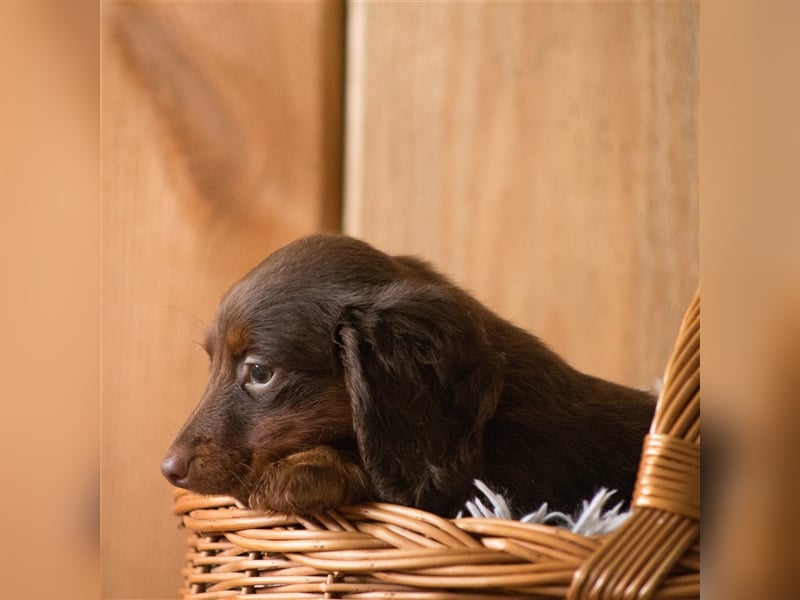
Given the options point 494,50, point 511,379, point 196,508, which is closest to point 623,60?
point 494,50

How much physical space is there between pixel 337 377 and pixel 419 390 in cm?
17

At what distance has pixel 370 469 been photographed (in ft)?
4.89

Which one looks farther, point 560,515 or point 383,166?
point 383,166

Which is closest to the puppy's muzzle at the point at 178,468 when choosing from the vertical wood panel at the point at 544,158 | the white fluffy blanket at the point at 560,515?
the white fluffy blanket at the point at 560,515

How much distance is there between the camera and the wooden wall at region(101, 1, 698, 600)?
2461 millimetres

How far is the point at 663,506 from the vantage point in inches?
48.6

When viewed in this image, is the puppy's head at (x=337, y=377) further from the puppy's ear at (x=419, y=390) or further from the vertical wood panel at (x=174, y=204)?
the vertical wood panel at (x=174, y=204)

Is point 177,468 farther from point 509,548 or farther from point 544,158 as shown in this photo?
point 544,158

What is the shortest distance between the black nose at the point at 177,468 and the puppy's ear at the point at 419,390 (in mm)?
318

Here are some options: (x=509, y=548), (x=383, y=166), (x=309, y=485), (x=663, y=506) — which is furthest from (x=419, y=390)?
(x=383, y=166)

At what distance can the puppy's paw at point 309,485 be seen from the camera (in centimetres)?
142

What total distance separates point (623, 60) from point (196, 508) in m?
1.65

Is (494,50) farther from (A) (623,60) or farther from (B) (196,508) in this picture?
(B) (196,508)

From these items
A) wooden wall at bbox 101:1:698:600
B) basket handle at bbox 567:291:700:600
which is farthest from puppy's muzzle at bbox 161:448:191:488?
wooden wall at bbox 101:1:698:600
